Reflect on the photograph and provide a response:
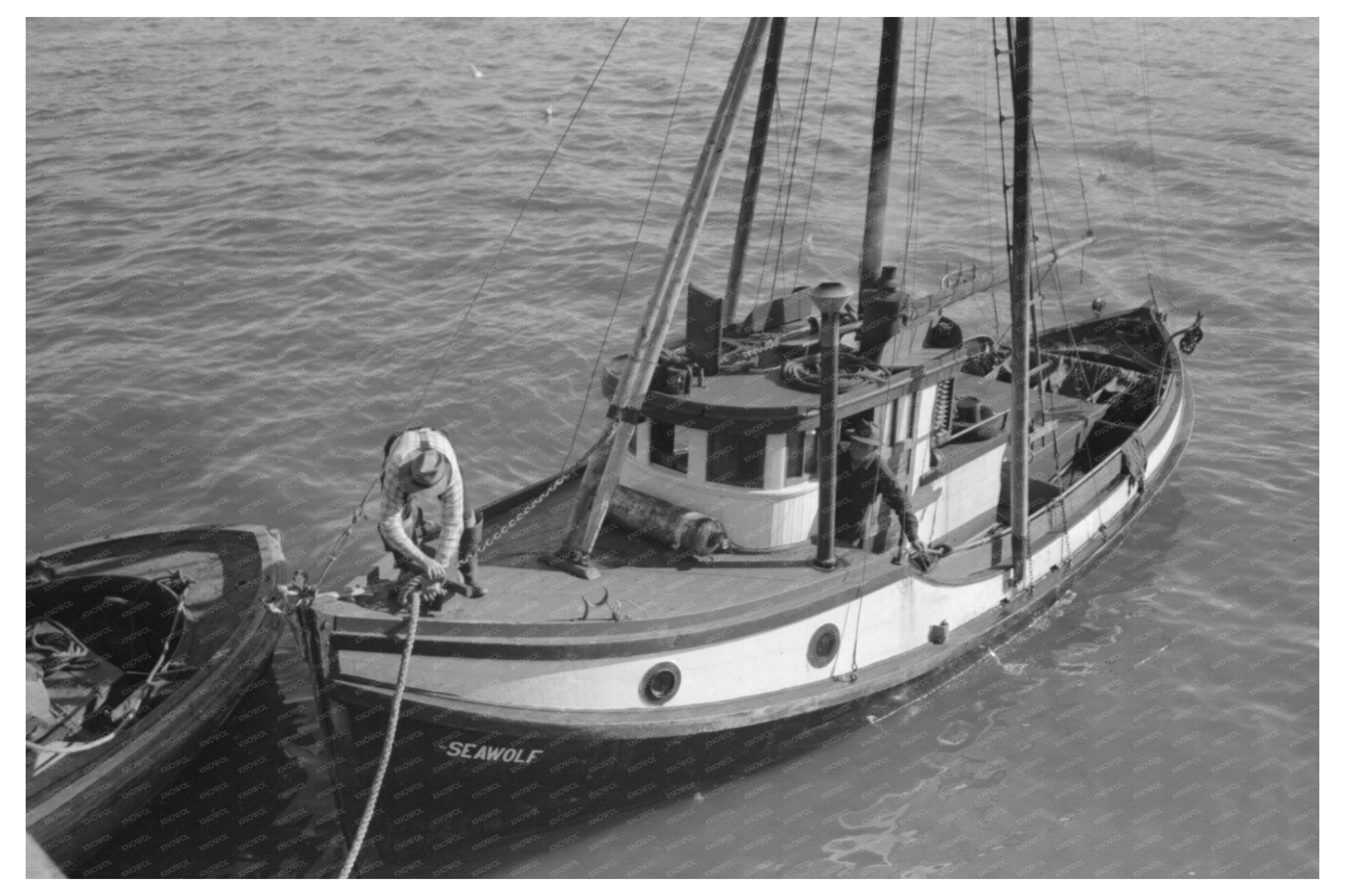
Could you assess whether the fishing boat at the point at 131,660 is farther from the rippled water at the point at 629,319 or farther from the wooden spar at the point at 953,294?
the wooden spar at the point at 953,294

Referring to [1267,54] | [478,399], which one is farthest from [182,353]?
[1267,54]

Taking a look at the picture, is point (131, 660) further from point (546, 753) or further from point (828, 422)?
point (828, 422)

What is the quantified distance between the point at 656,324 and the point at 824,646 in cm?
360

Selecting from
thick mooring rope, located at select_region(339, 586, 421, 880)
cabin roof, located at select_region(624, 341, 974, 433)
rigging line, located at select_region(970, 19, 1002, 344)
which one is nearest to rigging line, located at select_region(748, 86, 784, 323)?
rigging line, located at select_region(970, 19, 1002, 344)

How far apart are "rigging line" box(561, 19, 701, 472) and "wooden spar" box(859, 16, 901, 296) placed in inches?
112

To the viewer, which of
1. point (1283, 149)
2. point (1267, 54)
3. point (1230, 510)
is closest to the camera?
point (1230, 510)

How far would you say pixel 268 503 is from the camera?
1812cm

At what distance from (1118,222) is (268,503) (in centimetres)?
1888

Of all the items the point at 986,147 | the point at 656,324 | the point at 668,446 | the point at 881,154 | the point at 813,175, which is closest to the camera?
the point at 656,324

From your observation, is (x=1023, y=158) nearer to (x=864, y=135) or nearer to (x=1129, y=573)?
(x=1129, y=573)

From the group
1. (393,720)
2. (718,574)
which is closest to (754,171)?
(718,574)

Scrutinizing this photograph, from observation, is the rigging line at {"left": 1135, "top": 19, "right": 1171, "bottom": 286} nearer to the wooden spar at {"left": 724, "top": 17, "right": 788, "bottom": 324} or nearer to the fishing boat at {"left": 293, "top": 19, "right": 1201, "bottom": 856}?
the fishing boat at {"left": 293, "top": 19, "right": 1201, "bottom": 856}

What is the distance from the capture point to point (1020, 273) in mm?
13039

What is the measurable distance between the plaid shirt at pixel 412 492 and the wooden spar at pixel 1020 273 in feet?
19.0
